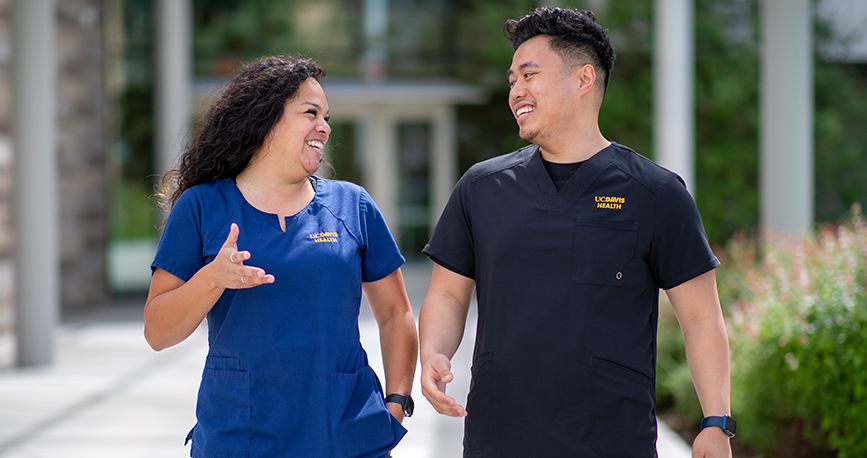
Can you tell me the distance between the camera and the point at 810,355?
15.0 feet

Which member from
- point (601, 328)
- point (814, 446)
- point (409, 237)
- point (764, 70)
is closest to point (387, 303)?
point (601, 328)

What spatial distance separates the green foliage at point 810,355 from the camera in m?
4.43

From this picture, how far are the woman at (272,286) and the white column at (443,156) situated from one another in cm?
1330

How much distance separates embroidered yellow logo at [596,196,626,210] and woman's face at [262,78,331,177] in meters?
0.79

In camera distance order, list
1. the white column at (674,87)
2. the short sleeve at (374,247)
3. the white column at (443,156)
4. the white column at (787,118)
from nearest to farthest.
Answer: the short sleeve at (374,247) < the white column at (787,118) < the white column at (674,87) < the white column at (443,156)

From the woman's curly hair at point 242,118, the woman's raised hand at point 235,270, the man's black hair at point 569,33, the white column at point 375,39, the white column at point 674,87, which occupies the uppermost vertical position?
the white column at point 375,39

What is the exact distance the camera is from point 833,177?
12852 mm

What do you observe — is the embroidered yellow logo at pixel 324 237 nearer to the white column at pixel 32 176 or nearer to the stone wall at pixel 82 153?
the white column at pixel 32 176

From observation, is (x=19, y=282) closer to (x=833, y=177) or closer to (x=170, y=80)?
(x=170, y=80)

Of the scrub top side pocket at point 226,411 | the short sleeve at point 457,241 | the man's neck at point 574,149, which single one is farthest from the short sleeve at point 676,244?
the scrub top side pocket at point 226,411

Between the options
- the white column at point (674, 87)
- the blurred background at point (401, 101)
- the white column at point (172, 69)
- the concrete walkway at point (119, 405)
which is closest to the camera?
the concrete walkway at point (119, 405)

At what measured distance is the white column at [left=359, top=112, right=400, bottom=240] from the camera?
15797mm

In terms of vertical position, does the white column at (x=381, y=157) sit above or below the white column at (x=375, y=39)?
below

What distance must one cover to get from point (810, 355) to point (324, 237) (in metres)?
3.21
